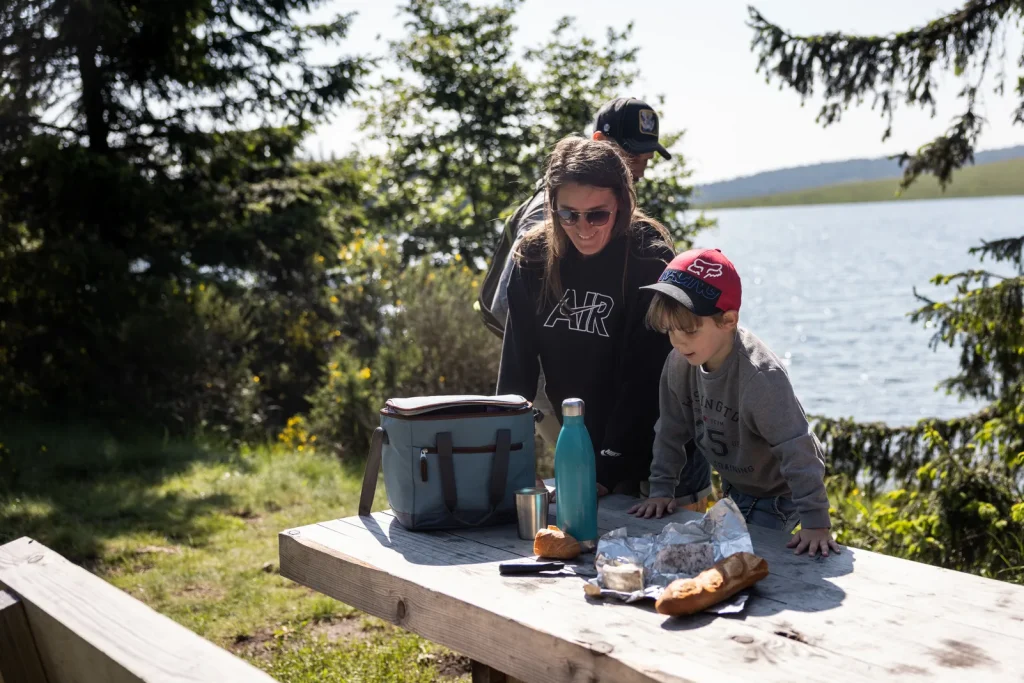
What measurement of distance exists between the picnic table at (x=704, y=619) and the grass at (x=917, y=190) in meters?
105

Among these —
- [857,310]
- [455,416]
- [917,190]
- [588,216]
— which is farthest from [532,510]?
[917,190]

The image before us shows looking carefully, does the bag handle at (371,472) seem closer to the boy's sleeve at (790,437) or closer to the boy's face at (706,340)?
the boy's face at (706,340)

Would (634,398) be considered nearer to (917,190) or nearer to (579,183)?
(579,183)

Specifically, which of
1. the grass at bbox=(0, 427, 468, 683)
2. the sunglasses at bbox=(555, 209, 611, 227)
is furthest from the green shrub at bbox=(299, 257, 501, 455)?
the sunglasses at bbox=(555, 209, 611, 227)

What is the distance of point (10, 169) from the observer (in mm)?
8789

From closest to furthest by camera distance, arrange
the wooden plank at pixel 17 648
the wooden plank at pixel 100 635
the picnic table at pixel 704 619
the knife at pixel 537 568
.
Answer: the wooden plank at pixel 100 635, the picnic table at pixel 704 619, the wooden plank at pixel 17 648, the knife at pixel 537 568

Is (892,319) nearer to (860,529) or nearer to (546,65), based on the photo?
(546,65)

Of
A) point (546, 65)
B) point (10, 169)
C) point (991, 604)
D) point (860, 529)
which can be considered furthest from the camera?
point (546, 65)

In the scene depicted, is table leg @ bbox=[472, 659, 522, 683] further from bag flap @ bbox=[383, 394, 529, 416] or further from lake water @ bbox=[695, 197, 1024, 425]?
lake water @ bbox=[695, 197, 1024, 425]

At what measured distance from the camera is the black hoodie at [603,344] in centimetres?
306

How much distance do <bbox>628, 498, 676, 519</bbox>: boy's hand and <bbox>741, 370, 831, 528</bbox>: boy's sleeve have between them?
0.37 m

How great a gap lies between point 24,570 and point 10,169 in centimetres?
765

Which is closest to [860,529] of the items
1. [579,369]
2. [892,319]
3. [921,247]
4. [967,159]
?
[967,159]

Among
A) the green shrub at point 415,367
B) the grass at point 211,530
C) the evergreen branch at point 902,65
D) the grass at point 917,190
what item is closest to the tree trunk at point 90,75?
the grass at point 211,530
